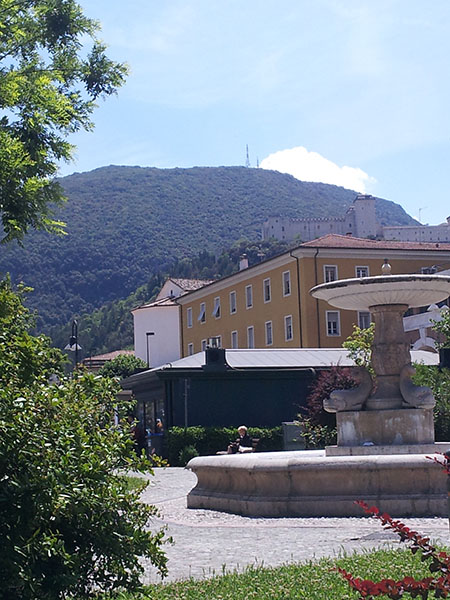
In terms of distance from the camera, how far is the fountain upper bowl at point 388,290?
14.1 m

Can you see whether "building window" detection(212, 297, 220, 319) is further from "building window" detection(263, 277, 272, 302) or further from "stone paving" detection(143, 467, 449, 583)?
"stone paving" detection(143, 467, 449, 583)

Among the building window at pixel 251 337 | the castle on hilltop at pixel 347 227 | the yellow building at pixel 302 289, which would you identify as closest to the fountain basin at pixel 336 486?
the yellow building at pixel 302 289

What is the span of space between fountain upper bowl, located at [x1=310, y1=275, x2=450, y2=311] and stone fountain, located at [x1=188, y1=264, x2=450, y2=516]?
0.02 meters

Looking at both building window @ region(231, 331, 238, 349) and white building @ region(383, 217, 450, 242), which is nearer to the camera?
building window @ region(231, 331, 238, 349)

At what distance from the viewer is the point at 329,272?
5219 centimetres

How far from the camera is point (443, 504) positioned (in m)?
10.7

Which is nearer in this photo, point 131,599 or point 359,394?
point 131,599

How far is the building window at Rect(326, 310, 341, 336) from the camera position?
50906 millimetres

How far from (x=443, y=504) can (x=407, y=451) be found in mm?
2564

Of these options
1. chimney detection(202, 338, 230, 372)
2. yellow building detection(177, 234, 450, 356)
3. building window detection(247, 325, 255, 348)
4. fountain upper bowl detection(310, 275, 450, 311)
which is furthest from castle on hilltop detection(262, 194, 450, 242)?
fountain upper bowl detection(310, 275, 450, 311)

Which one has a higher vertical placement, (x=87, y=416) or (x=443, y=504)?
(x=87, y=416)

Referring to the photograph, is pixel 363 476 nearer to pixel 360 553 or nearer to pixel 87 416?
pixel 360 553

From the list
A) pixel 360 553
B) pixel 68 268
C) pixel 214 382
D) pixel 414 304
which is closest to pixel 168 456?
pixel 214 382

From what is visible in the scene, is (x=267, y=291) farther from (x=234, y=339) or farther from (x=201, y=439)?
(x=201, y=439)
